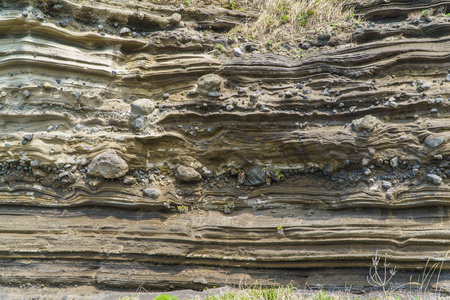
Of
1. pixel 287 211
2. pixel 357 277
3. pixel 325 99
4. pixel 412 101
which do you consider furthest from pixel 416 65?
pixel 357 277

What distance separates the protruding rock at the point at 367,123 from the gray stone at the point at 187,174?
245cm

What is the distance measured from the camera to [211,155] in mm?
4480

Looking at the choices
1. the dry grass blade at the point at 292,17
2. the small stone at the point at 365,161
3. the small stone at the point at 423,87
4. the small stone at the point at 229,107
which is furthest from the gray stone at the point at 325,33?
the small stone at the point at 365,161

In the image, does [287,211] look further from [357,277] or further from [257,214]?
[357,277]

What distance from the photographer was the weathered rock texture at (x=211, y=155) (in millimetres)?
4059

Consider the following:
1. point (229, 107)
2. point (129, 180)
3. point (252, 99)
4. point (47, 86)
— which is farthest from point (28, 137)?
point (252, 99)

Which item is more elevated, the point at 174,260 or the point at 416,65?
the point at 416,65

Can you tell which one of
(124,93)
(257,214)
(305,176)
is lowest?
(257,214)

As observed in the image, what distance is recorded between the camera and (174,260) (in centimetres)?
426

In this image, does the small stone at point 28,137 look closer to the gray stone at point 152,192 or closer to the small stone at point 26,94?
the small stone at point 26,94

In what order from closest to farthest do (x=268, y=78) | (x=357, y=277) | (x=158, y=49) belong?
1. (x=357, y=277)
2. (x=268, y=78)
3. (x=158, y=49)

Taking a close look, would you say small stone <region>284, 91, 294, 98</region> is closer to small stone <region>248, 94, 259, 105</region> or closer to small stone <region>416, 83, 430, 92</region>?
small stone <region>248, 94, 259, 105</region>

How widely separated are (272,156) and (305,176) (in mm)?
590

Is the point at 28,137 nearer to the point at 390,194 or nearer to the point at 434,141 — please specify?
the point at 390,194
